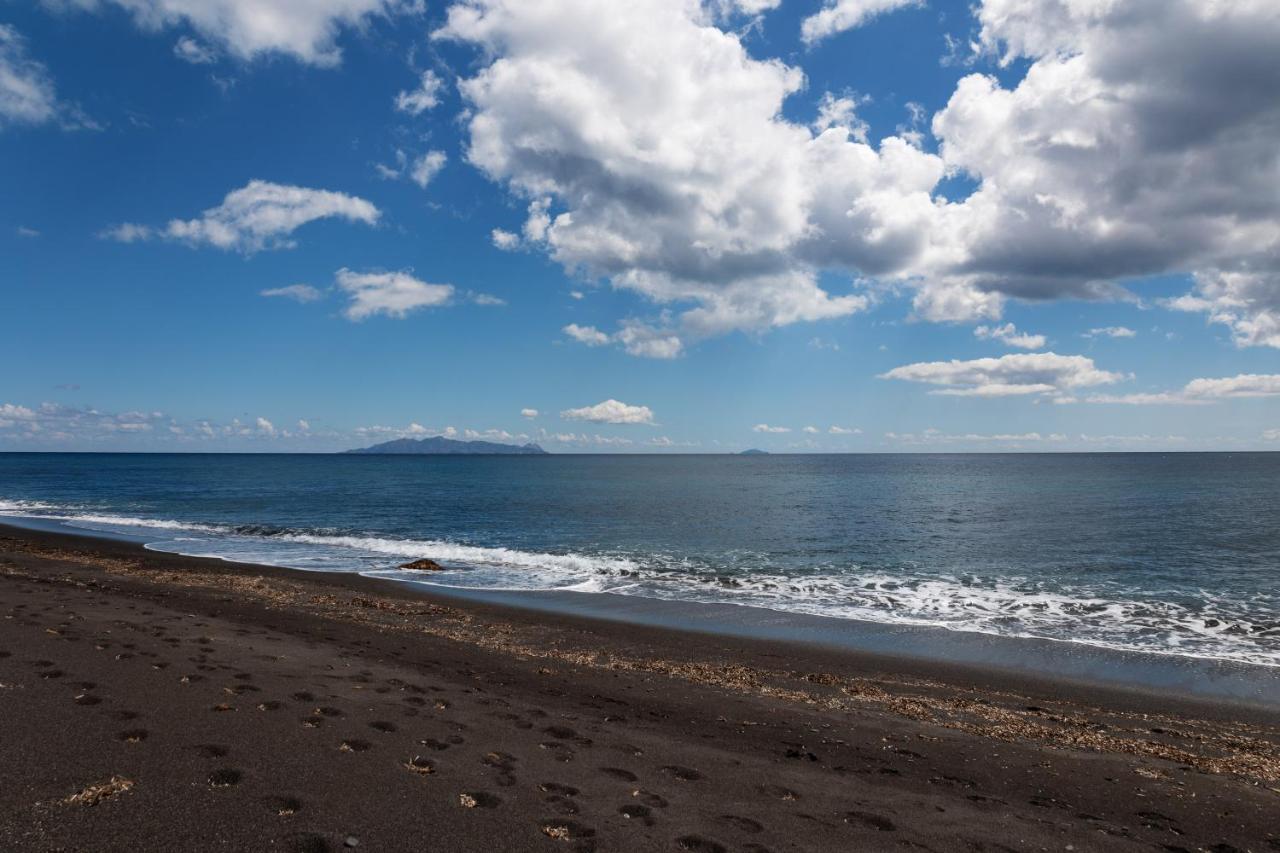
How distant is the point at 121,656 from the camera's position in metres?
10.8

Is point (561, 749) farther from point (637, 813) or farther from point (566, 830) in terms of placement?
point (566, 830)

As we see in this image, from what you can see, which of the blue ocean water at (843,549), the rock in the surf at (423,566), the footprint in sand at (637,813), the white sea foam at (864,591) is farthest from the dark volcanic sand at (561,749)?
the rock in the surf at (423,566)

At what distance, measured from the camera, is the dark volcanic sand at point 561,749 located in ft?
19.9

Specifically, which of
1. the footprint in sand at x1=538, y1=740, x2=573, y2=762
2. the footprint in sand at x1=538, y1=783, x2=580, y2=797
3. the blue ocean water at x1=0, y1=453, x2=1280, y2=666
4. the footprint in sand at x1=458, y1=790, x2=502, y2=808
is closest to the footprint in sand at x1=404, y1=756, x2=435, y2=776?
the footprint in sand at x1=458, y1=790, x2=502, y2=808

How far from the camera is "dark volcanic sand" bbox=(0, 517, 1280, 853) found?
6.07 metres

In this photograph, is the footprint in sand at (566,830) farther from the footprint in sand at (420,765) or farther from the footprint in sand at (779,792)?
the footprint in sand at (779,792)

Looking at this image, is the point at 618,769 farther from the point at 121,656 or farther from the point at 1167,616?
the point at 1167,616

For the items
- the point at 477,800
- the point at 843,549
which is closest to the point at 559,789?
the point at 477,800

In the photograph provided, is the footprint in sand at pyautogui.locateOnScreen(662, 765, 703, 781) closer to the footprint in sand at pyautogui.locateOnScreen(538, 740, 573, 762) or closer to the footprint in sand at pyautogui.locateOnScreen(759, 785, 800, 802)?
the footprint in sand at pyautogui.locateOnScreen(759, 785, 800, 802)

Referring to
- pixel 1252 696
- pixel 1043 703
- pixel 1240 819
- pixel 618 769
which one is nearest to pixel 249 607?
pixel 618 769

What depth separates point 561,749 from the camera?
848cm

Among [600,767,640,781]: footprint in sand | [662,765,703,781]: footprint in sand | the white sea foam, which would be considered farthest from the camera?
the white sea foam

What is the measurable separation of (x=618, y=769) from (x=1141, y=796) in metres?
6.91

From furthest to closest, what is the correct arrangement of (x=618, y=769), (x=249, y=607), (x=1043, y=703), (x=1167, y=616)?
(x=1167, y=616) < (x=249, y=607) < (x=1043, y=703) < (x=618, y=769)
